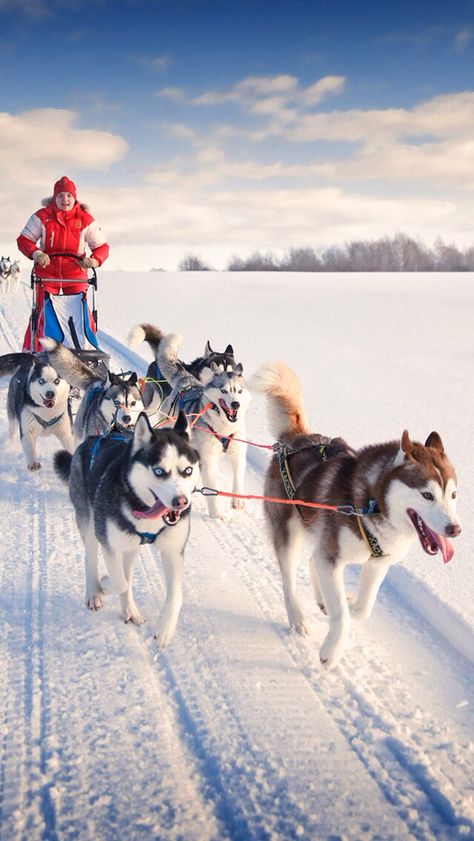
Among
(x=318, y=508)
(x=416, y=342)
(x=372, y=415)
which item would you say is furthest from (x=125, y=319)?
(x=318, y=508)

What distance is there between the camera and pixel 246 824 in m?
1.77

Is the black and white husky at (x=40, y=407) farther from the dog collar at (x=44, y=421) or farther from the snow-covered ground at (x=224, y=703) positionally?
the snow-covered ground at (x=224, y=703)

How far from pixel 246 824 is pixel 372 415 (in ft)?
16.0

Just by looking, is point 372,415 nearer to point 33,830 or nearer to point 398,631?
point 398,631

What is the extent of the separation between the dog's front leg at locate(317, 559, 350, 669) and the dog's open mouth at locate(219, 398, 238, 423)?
191 centimetres

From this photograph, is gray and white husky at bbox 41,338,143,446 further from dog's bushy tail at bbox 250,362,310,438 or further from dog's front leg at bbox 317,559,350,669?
dog's front leg at bbox 317,559,350,669

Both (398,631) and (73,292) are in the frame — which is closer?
(398,631)

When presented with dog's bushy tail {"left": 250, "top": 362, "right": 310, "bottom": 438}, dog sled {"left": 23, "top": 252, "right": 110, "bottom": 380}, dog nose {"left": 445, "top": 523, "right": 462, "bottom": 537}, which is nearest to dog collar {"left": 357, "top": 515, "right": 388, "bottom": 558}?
dog nose {"left": 445, "top": 523, "right": 462, "bottom": 537}

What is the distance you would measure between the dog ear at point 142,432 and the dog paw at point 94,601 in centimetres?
79

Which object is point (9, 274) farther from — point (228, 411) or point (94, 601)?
point (94, 601)

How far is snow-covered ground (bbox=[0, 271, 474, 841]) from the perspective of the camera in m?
1.81

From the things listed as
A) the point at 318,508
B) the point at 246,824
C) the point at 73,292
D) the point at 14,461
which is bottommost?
the point at 246,824

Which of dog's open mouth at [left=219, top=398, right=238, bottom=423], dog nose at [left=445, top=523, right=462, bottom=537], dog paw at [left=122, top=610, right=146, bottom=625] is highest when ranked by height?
dog's open mouth at [left=219, top=398, right=238, bottom=423]

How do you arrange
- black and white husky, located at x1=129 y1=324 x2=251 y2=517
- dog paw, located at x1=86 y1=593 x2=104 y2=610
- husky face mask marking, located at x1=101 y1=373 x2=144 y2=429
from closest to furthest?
dog paw, located at x1=86 y1=593 x2=104 y2=610
husky face mask marking, located at x1=101 y1=373 x2=144 y2=429
black and white husky, located at x1=129 y1=324 x2=251 y2=517
